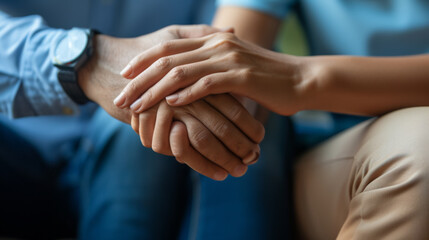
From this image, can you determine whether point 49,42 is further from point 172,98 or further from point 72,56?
point 172,98

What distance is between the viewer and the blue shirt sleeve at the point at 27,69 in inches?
32.8

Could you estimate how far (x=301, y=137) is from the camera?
1052 millimetres

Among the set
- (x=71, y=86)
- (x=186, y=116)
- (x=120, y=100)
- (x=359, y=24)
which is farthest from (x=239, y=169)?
(x=359, y=24)

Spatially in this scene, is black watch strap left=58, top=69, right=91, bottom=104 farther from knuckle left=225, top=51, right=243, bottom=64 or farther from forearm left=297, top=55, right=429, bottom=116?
forearm left=297, top=55, right=429, bottom=116

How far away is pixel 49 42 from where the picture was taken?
2.74 ft

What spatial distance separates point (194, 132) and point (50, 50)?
356 millimetres

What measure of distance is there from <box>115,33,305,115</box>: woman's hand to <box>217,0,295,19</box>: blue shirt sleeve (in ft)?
0.77

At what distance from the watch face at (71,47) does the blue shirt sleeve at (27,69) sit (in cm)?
3

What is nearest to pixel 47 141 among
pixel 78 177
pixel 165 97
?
pixel 78 177

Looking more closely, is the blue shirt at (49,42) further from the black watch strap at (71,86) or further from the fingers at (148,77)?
the fingers at (148,77)

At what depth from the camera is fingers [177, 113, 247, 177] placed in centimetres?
70

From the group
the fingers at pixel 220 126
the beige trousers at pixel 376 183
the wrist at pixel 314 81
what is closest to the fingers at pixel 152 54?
the fingers at pixel 220 126

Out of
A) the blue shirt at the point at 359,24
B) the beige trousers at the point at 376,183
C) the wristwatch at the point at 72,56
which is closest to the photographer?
the beige trousers at the point at 376,183

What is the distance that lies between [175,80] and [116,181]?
315 mm
